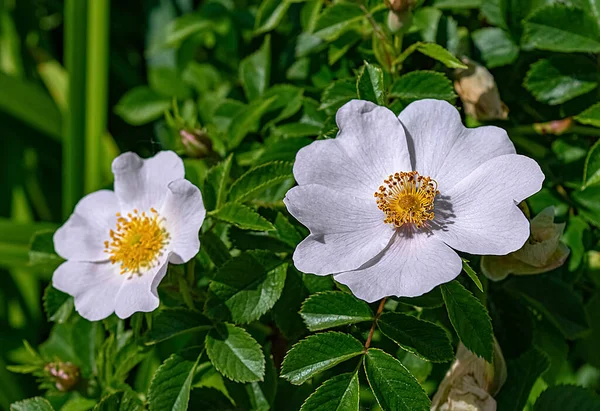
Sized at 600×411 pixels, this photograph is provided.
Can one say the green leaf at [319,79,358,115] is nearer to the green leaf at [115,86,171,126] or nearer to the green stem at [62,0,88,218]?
the green leaf at [115,86,171,126]

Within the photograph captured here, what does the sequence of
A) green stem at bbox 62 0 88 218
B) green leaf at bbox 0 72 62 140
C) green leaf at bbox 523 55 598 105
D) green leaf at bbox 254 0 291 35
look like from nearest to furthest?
green leaf at bbox 523 55 598 105, green leaf at bbox 254 0 291 35, green stem at bbox 62 0 88 218, green leaf at bbox 0 72 62 140

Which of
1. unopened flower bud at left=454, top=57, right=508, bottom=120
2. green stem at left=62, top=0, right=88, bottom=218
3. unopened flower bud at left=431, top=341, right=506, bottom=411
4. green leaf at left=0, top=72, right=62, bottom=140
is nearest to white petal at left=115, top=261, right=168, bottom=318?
unopened flower bud at left=431, top=341, right=506, bottom=411

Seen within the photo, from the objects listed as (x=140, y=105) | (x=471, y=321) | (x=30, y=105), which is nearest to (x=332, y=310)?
(x=471, y=321)

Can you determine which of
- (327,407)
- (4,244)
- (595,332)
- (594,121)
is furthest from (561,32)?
(4,244)

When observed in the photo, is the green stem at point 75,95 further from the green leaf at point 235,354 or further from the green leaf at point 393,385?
the green leaf at point 393,385

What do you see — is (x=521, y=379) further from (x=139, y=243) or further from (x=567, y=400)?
(x=139, y=243)

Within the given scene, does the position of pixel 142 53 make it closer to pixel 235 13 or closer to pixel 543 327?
pixel 235 13
